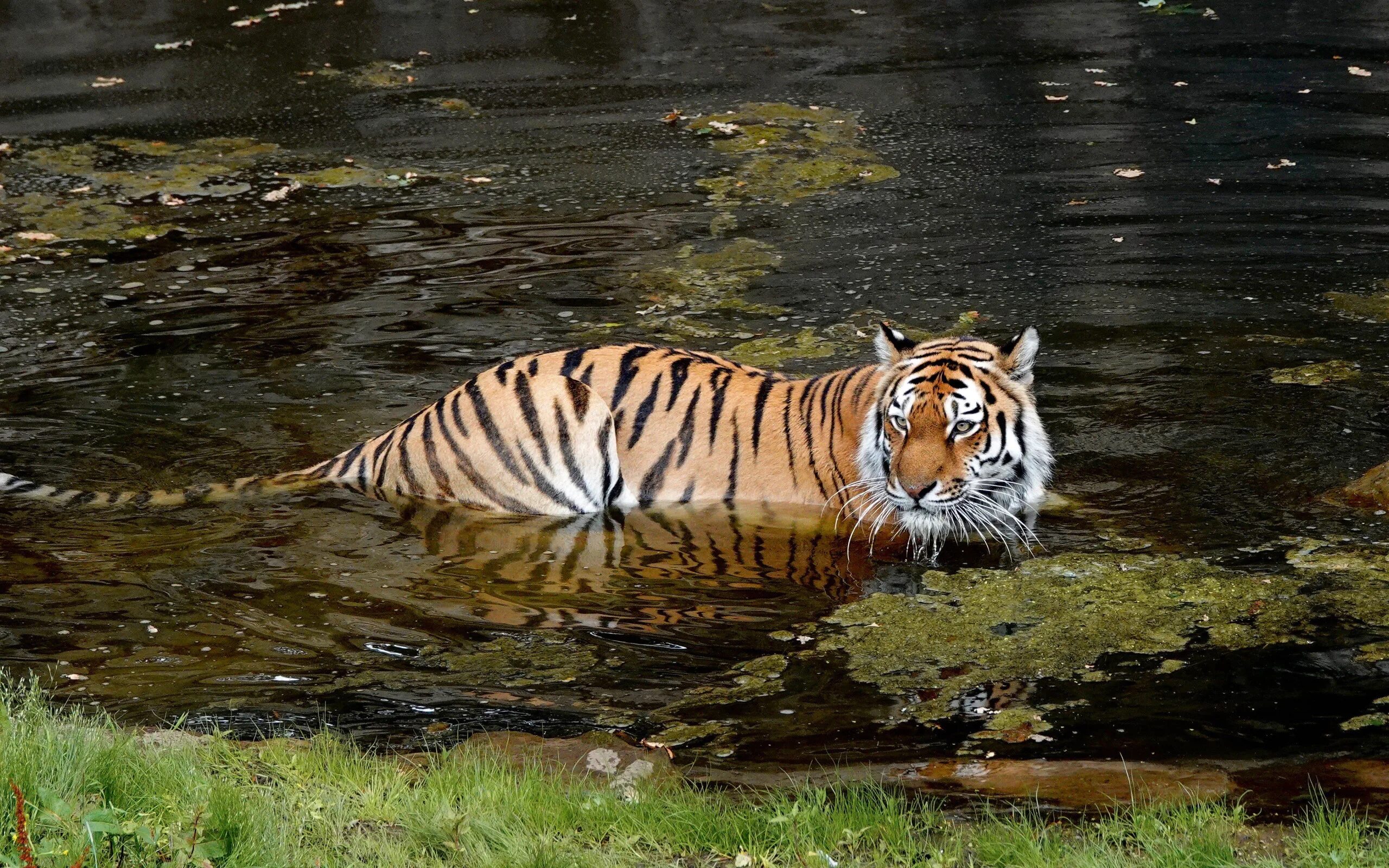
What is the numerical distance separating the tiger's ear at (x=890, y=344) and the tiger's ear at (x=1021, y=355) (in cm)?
33

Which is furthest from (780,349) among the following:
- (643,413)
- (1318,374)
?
(1318,374)

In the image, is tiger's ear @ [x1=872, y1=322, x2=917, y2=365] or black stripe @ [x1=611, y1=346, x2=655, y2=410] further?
black stripe @ [x1=611, y1=346, x2=655, y2=410]

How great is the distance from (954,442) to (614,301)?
9.56 ft

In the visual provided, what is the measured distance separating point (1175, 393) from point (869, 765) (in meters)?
3.25

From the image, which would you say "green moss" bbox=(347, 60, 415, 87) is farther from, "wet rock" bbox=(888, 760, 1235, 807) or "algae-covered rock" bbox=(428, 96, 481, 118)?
"wet rock" bbox=(888, 760, 1235, 807)

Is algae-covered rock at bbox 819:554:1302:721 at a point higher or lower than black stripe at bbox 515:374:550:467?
lower

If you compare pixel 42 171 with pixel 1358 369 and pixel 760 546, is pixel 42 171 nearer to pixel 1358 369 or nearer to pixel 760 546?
pixel 760 546

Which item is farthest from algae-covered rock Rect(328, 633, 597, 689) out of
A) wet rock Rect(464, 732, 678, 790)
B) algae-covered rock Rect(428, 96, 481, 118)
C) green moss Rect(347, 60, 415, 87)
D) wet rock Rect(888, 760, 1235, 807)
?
green moss Rect(347, 60, 415, 87)

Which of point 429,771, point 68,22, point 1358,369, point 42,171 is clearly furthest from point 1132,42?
point 429,771

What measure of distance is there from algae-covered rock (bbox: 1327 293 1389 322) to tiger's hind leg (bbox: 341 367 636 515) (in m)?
3.69

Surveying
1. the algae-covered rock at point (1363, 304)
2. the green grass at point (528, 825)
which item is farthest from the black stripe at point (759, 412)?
the algae-covered rock at point (1363, 304)

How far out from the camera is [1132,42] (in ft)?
39.2

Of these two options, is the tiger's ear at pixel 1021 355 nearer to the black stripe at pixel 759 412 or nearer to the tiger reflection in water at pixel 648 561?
the tiger reflection in water at pixel 648 561

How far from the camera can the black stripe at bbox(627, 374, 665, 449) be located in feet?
18.9
